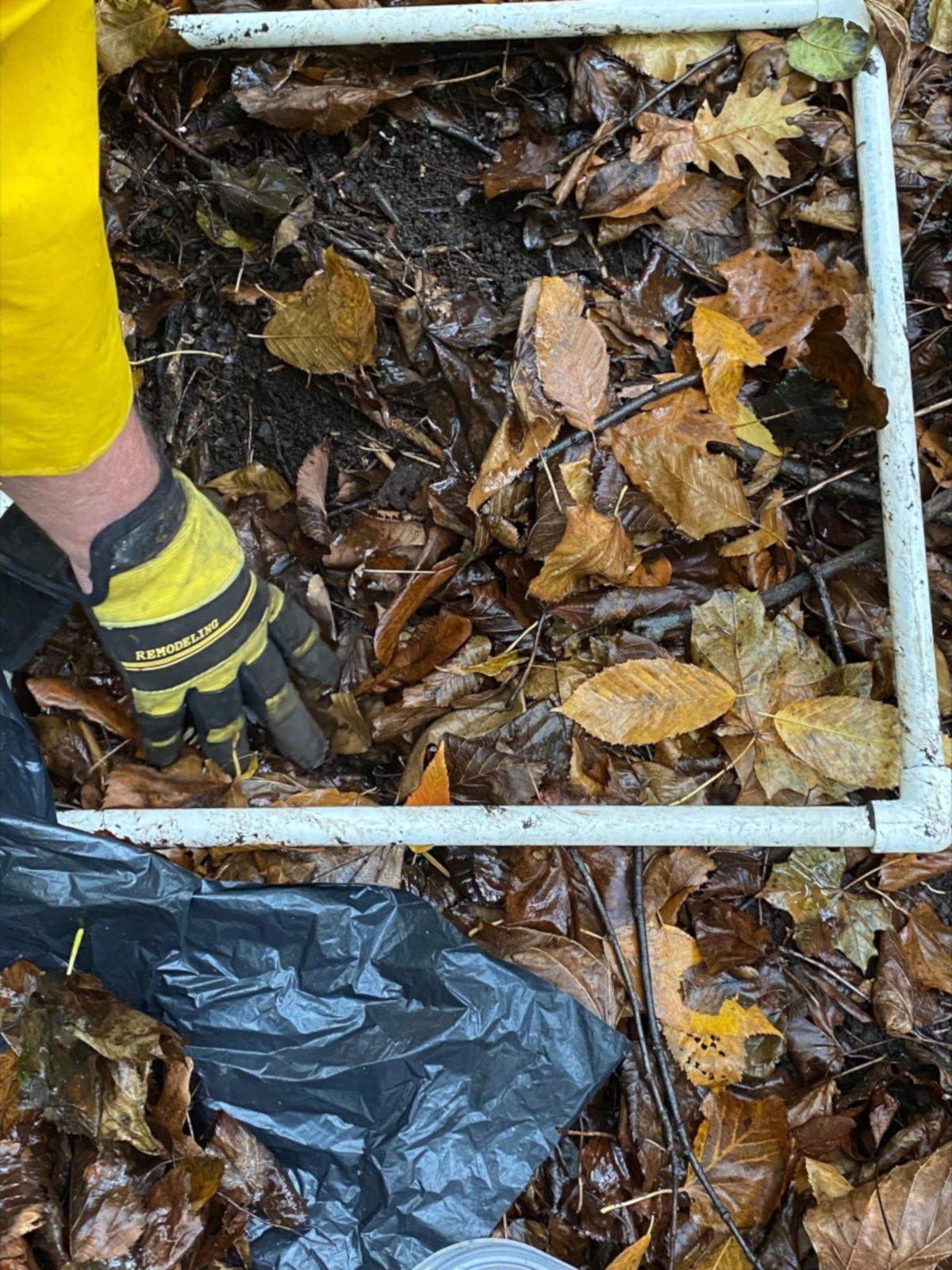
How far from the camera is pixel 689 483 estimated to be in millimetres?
1470

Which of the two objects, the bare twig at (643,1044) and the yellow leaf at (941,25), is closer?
the bare twig at (643,1044)

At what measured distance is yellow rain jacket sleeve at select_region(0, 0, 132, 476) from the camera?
799 mm

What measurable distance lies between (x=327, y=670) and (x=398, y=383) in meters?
0.53

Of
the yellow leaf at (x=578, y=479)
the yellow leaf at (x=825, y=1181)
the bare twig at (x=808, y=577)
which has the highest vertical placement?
the yellow leaf at (x=578, y=479)

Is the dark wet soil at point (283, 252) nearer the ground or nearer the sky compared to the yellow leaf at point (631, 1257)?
nearer the sky

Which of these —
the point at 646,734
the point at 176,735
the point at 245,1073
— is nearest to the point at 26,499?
the point at 176,735

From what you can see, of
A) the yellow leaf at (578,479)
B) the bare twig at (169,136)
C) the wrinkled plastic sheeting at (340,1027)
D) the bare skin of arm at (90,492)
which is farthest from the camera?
the bare twig at (169,136)

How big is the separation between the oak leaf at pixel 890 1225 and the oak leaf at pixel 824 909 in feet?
1.05

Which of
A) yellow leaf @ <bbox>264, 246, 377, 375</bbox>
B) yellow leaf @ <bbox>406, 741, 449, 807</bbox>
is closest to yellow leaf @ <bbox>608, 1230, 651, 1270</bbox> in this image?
A: yellow leaf @ <bbox>406, 741, 449, 807</bbox>

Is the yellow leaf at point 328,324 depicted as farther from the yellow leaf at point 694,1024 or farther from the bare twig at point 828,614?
the yellow leaf at point 694,1024

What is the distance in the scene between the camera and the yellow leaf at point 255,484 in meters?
1.63

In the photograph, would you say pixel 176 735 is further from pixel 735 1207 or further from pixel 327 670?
pixel 735 1207

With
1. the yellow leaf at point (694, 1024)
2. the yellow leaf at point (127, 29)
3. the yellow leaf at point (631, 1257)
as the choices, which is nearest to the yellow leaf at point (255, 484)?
the yellow leaf at point (127, 29)

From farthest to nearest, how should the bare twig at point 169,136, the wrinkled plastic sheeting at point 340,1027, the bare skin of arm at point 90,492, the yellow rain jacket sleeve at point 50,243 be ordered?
1. the bare twig at point 169,136
2. the wrinkled plastic sheeting at point 340,1027
3. the bare skin of arm at point 90,492
4. the yellow rain jacket sleeve at point 50,243
